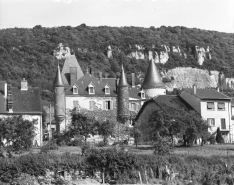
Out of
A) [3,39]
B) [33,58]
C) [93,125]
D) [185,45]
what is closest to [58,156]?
[93,125]

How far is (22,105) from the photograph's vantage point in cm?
5916

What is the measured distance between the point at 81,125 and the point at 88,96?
9.38 meters

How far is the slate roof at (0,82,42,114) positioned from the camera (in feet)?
192

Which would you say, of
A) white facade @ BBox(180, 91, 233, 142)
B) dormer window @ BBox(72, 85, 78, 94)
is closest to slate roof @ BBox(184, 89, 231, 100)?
white facade @ BBox(180, 91, 233, 142)

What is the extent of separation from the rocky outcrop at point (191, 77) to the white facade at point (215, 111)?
97606 mm

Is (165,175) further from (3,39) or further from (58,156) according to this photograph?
(3,39)

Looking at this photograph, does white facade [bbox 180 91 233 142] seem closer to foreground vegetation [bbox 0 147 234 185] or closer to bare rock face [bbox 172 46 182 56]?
foreground vegetation [bbox 0 147 234 185]

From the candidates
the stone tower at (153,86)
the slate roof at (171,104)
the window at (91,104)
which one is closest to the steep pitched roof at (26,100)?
the window at (91,104)

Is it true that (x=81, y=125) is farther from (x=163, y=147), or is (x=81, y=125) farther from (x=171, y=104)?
(x=163, y=147)

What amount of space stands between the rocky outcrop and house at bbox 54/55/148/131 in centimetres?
9099

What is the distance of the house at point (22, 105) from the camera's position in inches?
2285

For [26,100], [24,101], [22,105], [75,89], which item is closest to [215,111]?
[75,89]

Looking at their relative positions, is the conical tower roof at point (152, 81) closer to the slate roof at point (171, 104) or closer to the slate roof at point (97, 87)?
the slate roof at point (97, 87)

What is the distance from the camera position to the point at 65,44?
552 feet
